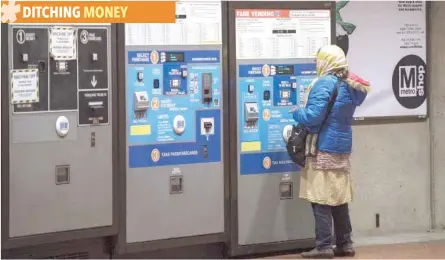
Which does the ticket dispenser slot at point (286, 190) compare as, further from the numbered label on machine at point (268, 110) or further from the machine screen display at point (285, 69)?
the machine screen display at point (285, 69)

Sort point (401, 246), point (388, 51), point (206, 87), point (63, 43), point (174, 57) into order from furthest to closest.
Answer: point (388, 51) → point (401, 246) → point (206, 87) → point (174, 57) → point (63, 43)

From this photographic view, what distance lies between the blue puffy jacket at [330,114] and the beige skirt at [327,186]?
0.54 feet

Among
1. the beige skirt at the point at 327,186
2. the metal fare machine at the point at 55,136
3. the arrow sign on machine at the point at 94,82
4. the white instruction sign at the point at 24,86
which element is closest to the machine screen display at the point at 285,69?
the beige skirt at the point at 327,186

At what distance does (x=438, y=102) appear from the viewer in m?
6.51

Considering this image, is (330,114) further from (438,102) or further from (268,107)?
(438,102)

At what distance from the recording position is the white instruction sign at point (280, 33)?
541 centimetres

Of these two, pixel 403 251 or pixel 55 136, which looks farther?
pixel 403 251

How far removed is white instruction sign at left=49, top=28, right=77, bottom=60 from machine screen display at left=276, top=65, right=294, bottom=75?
1539 millimetres

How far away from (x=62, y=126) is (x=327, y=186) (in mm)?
1884

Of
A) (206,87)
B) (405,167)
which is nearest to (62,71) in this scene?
(206,87)

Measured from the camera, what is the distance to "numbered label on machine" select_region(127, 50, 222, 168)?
5.09 meters

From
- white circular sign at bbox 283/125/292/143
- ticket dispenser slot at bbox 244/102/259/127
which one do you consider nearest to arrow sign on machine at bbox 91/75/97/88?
ticket dispenser slot at bbox 244/102/259/127

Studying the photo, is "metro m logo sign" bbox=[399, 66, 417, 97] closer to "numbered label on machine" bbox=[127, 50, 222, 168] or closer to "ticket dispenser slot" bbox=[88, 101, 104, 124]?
"numbered label on machine" bbox=[127, 50, 222, 168]

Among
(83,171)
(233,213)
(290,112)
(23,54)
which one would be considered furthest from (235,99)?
(23,54)
